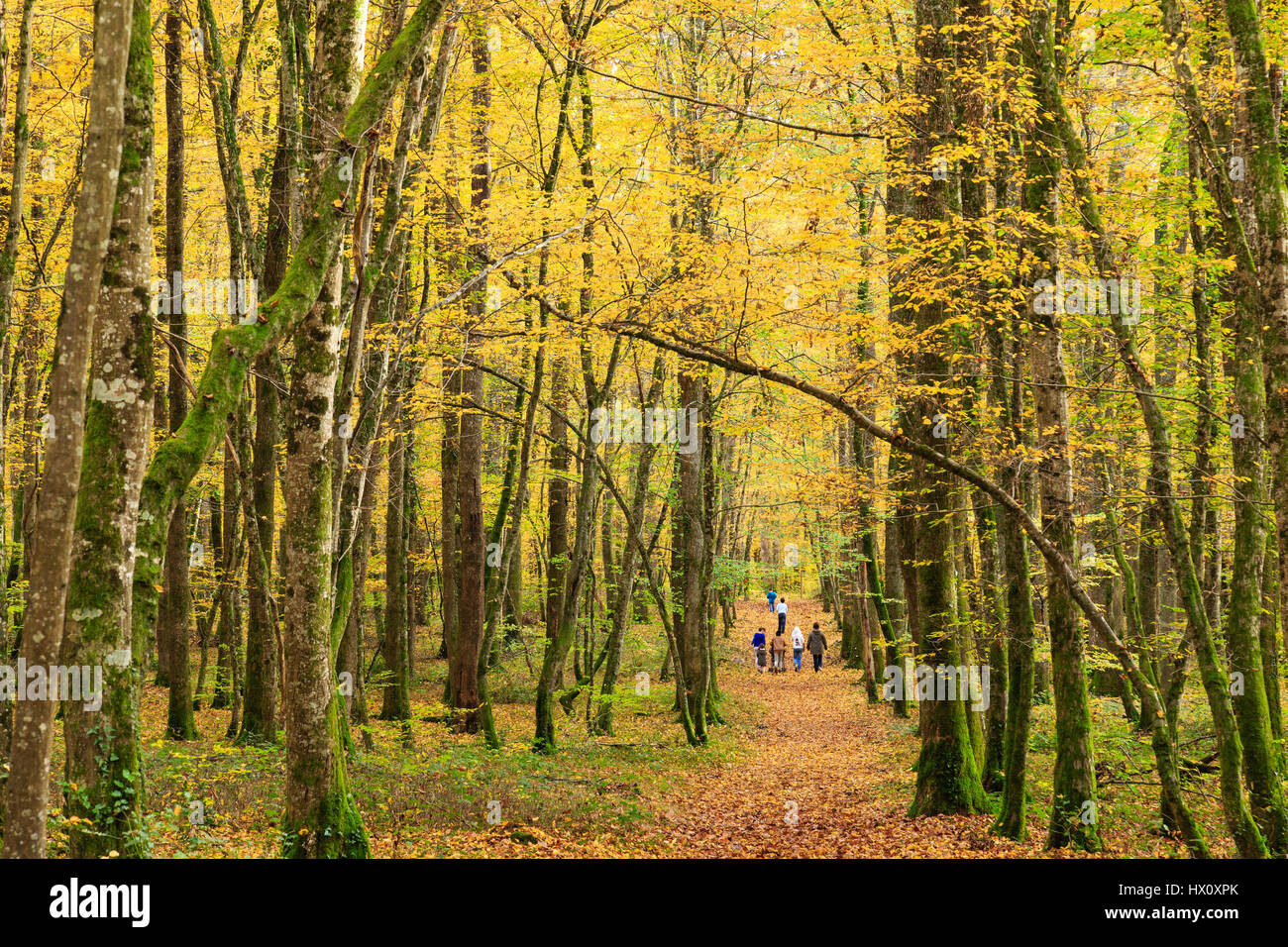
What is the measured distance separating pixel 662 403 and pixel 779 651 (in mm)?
12655

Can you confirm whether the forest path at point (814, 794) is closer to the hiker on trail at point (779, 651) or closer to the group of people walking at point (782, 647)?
the group of people walking at point (782, 647)

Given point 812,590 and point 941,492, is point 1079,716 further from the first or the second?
point 812,590

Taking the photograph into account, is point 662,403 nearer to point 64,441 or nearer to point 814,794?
point 814,794

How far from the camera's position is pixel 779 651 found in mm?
26969

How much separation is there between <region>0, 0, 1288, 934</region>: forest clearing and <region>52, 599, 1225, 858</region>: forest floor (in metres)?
0.09

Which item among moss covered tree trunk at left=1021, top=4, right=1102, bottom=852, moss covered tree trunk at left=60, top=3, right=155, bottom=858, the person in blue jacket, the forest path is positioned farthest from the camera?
the person in blue jacket

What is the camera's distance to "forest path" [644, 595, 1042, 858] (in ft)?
29.5

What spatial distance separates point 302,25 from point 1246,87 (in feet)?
28.9

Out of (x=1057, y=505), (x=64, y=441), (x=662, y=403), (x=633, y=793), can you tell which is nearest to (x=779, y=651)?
(x=662, y=403)

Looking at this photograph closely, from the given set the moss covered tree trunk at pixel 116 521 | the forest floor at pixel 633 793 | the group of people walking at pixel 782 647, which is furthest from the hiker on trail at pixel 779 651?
the moss covered tree trunk at pixel 116 521

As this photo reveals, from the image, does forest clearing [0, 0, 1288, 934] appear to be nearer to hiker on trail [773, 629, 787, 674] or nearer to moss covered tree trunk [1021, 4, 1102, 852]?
moss covered tree trunk [1021, 4, 1102, 852]

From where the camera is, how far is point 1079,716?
26.7ft

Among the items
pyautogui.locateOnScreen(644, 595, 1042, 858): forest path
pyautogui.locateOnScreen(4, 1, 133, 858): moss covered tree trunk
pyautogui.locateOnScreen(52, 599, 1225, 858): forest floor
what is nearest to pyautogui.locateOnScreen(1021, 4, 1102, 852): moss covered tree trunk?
pyautogui.locateOnScreen(52, 599, 1225, 858): forest floor
